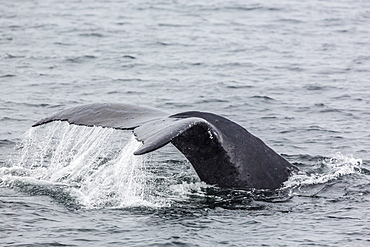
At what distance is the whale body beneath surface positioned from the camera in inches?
274

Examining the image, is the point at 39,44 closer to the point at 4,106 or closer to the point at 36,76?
the point at 36,76

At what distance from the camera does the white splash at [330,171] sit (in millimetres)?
7715

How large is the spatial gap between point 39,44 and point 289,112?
25.4 feet

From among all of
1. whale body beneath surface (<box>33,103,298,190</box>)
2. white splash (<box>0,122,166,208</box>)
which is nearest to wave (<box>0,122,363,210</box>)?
white splash (<box>0,122,166,208</box>)

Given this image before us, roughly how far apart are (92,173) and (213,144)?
1988mm

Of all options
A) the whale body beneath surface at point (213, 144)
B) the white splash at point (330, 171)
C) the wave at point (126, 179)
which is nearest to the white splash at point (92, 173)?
the wave at point (126, 179)

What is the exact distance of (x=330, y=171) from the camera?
8938 millimetres

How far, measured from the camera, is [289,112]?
12719 mm

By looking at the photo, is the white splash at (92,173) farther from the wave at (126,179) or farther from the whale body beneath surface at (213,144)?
the whale body beneath surface at (213,144)

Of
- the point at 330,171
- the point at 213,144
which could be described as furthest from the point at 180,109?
the point at 213,144

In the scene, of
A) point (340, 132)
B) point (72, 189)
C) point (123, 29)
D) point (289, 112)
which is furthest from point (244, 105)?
point (123, 29)

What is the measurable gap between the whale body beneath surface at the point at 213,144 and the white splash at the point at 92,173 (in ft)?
1.05

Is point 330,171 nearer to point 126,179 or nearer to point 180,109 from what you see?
point 126,179

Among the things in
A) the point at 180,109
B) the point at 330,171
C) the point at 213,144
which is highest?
the point at 180,109
